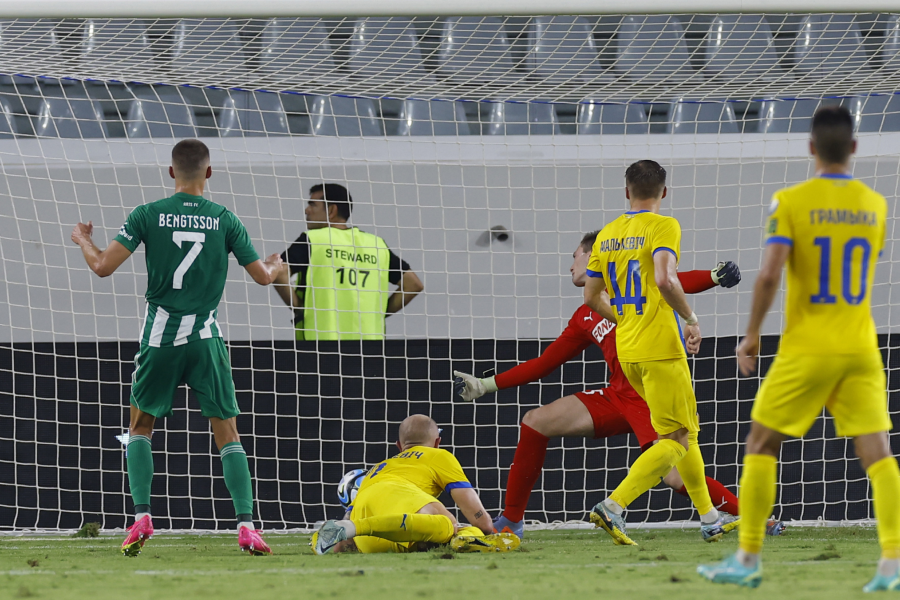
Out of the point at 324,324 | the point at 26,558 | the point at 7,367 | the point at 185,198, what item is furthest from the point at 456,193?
the point at 26,558

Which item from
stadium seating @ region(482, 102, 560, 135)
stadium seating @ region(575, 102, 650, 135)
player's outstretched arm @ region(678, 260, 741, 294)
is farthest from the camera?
stadium seating @ region(575, 102, 650, 135)

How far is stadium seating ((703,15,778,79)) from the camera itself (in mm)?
5461

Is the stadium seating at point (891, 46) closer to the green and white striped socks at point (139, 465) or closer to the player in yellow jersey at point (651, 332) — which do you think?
the player in yellow jersey at point (651, 332)

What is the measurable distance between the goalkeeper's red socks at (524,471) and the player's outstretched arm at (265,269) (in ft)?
4.58

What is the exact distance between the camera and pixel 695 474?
3.81 m

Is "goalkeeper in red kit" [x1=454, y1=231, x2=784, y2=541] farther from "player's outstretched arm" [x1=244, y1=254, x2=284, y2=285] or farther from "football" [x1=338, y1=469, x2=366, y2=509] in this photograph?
"player's outstretched arm" [x1=244, y1=254, x2=284, y2=285]

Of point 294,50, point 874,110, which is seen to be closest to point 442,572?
point 294,50

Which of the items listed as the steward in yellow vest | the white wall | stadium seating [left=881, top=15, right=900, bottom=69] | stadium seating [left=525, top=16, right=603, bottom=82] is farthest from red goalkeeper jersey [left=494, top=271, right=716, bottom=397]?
stadium seating [left=881, top=15, right=900, bottom=69]

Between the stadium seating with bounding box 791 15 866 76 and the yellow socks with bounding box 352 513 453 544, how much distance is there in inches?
130

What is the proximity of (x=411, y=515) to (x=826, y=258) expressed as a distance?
169 cm

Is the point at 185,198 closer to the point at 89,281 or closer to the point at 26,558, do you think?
the point at 26,558

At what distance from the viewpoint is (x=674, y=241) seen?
362cm

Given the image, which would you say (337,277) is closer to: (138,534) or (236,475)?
(236,475)

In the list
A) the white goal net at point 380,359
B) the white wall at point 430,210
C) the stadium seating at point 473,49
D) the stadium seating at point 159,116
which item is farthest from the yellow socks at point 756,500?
the stadium seating at point 159,116
